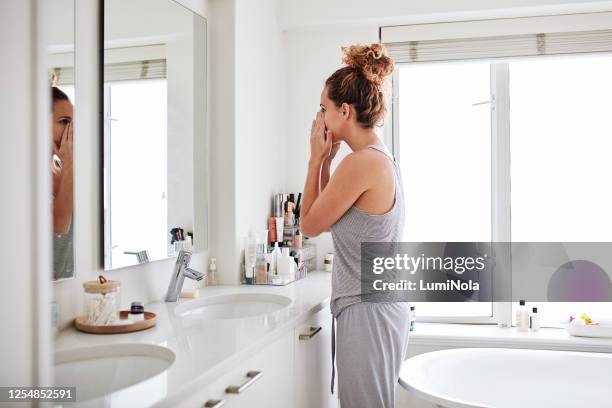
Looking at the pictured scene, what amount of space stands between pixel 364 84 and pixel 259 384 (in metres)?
1.07

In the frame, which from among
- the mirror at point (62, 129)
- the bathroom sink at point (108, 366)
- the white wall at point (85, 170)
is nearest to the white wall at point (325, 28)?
the white wall at point (85, 170)

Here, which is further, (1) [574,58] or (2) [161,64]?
Result: (1) [574,58]

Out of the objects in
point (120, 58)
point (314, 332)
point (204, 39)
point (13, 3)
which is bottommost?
point (314, 332)

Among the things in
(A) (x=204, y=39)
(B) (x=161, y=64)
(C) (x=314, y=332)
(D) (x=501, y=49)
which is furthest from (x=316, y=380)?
(D) (x=501, y=49)

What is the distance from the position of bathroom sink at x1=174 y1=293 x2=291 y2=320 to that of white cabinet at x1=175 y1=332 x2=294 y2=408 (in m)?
0.34

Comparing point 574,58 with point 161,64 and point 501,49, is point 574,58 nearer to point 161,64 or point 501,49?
point 501,49

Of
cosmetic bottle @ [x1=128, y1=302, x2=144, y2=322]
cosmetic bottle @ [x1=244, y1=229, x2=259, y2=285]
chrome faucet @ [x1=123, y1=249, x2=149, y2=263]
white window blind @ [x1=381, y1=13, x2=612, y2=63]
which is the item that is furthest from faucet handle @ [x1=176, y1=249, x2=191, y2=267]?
white window blind @ [x1=381, y1=13, x2=612, y2=63]

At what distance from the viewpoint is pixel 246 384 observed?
1.29m

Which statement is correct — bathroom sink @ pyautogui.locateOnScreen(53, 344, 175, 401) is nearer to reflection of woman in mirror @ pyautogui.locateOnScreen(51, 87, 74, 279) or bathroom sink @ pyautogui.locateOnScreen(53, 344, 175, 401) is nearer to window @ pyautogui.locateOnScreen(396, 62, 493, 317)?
reflection of woman in mirror @ pyautogui.locateOnScreen(51, 87, 74, 279)

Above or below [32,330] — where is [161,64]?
above

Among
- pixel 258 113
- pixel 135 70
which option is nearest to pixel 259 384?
pixel 135 70

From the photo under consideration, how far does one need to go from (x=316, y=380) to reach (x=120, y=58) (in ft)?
4.50

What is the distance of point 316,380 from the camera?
2.04 meters

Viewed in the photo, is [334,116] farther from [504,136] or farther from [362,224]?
[504,136]
